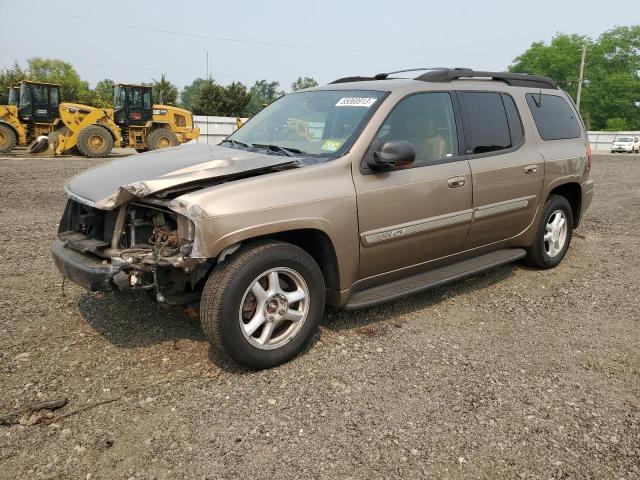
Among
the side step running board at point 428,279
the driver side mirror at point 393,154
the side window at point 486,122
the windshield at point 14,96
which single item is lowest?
the side step running board at point 428,279

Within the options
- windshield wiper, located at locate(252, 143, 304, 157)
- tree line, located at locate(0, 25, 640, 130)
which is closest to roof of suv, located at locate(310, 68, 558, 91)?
windshield wiper, located at locate(252, 143, 304, 157)

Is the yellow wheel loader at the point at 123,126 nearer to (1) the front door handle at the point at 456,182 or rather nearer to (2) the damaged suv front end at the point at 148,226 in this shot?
(2) the damaged suv front end at the point at 148,226

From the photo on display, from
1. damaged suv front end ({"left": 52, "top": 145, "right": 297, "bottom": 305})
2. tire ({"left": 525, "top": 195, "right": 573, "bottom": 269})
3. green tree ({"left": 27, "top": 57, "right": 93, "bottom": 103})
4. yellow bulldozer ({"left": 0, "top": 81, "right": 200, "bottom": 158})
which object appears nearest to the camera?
damaged suv front end ({"left": 52, "top": 145, "right": 297, "bottom": 305})

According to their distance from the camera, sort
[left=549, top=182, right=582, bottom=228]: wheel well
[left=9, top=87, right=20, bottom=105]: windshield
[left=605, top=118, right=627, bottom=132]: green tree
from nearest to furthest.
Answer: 1. [left=549, top=182, right=582, bottom=228]: wheel well
2. [left=9, top=87, right=20, bottom=105]: windshield
3. [left=605, top=118, right=627, bottom=132]: green tree

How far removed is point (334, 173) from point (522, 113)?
8.02 feet

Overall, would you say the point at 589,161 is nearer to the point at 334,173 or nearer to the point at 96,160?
the point at 334,173

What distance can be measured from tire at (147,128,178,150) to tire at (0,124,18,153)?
15.0ft

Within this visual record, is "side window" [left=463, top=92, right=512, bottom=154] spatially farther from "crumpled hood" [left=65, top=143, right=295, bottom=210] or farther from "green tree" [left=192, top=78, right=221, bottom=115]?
"green tree" [left=192, top=78, right=221, bottom=115]

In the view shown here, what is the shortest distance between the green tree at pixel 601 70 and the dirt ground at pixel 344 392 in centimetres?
7349

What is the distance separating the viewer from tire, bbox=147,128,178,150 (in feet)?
67.3

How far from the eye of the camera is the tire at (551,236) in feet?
17.5

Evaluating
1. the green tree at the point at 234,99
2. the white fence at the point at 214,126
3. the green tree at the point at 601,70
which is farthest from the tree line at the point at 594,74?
the white fence at the point at 214,126

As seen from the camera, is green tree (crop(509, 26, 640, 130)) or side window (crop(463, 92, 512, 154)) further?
green tree (crop(509, 26, 640, 130))

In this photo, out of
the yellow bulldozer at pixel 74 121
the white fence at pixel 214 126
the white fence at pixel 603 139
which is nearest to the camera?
the yellow bulldozer at pixel 74 121
